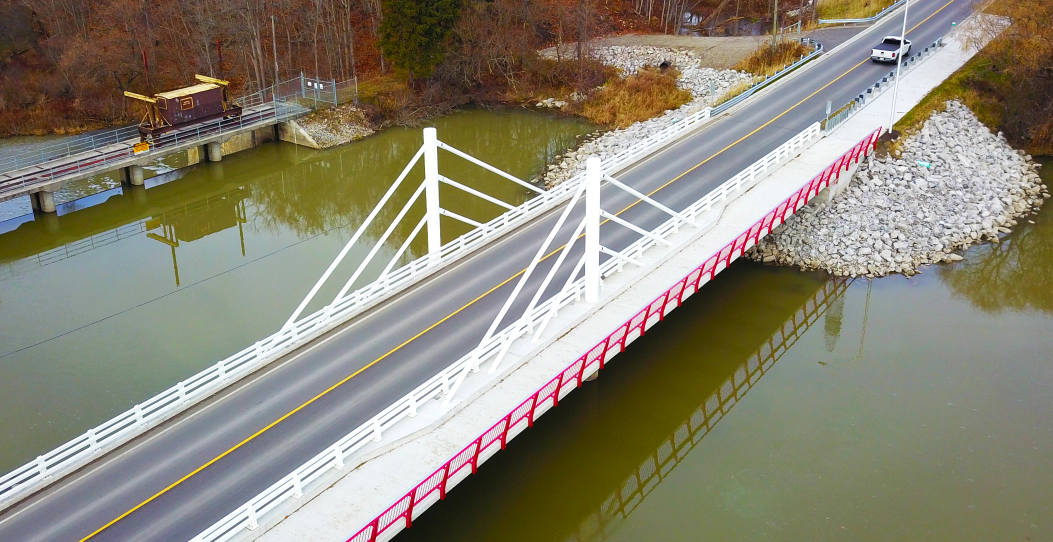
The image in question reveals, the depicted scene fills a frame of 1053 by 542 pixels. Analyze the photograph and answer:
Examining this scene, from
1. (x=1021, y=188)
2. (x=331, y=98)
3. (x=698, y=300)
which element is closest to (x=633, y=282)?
(x=698, y=300)

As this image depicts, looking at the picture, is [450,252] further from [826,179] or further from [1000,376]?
[1000,376]

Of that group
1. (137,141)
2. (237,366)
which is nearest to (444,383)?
(237,366)

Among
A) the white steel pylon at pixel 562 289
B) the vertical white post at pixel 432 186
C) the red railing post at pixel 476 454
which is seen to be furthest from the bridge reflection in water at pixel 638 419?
the vertical white post at pixel 432 186

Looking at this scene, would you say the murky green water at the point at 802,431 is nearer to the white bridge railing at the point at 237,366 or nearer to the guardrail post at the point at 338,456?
the guardrail post at the point at 338,456

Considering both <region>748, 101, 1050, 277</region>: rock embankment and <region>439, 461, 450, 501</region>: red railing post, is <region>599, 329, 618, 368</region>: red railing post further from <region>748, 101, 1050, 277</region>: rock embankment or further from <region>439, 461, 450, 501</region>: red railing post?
<region>748, 101, 1050, 277</region>: rock embankment

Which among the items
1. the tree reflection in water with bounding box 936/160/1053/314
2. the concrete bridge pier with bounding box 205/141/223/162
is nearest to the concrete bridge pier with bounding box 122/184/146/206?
the concrete bridge pier with bounding box 205/141/223/162
